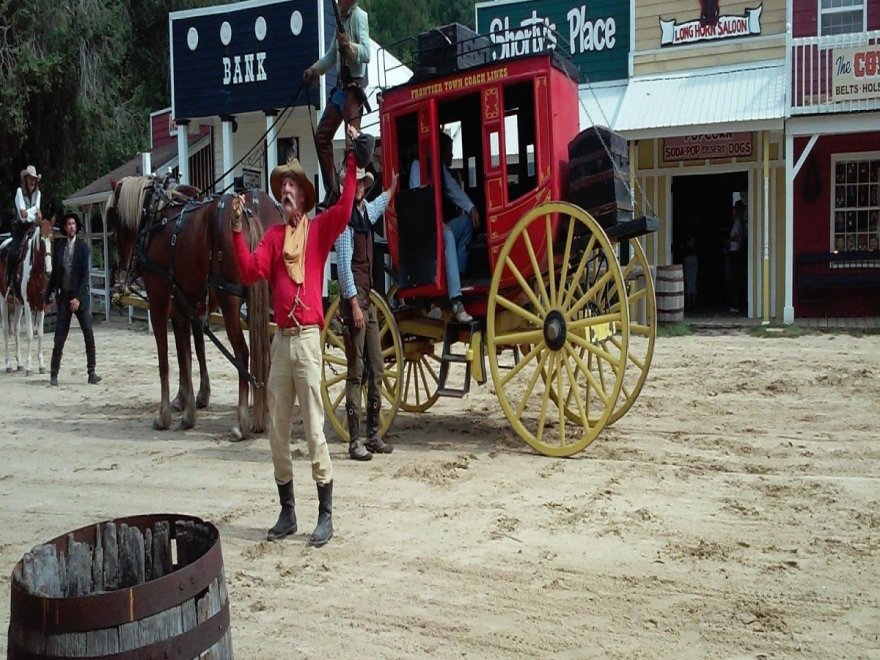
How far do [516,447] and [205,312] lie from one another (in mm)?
3515

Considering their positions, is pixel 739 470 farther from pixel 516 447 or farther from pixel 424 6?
pixel 424 6

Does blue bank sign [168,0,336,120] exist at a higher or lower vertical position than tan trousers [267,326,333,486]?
higher

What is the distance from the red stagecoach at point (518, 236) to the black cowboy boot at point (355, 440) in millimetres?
500

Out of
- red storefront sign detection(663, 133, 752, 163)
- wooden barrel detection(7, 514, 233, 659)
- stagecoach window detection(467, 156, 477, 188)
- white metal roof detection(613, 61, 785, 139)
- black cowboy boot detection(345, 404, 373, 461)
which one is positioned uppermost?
white metal roof detection(613, 61, 785, 139)

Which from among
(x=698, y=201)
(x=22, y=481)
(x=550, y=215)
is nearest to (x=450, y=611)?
(x=550, y=215)

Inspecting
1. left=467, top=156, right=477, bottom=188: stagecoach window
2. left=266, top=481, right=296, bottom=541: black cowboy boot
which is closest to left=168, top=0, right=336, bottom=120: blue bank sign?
left=467, top=156, right=477, bottom=188: stagecoach window

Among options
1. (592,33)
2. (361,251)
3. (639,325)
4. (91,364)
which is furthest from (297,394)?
(592,33)

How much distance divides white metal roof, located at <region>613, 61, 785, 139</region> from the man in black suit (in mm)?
8391

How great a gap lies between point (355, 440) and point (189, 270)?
254 cm

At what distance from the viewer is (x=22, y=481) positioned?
7168 mm

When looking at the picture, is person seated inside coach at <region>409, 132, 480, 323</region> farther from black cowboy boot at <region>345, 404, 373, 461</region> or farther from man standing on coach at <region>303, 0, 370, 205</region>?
black cowboy boot at <region>345, 404, 373, 461</region>

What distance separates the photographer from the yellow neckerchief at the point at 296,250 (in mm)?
5453

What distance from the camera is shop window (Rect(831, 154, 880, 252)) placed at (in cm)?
1594

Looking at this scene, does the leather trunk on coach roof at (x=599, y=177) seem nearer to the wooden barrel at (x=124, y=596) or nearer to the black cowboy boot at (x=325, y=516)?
the black cowboy boot at (x=325, y=516)
